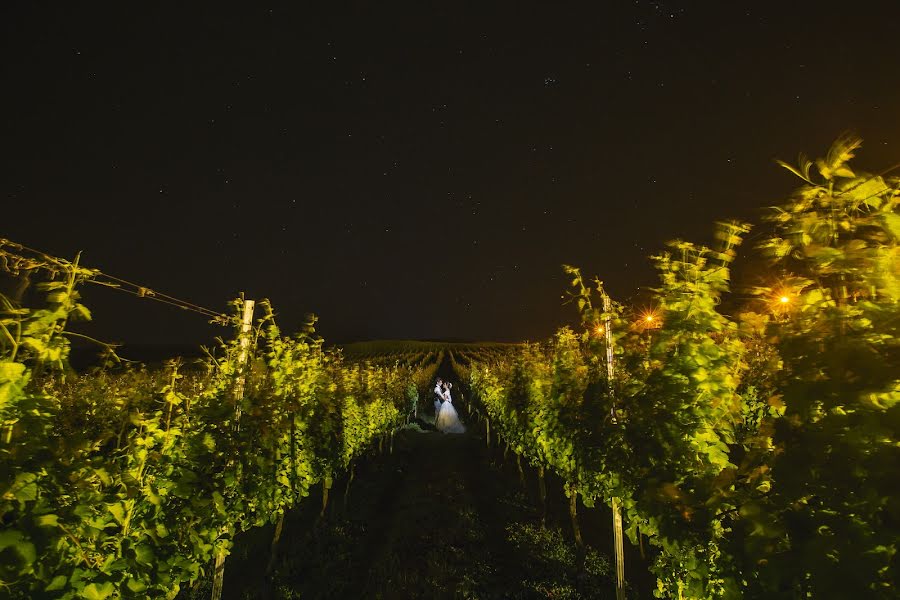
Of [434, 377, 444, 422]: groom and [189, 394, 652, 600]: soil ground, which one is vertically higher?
[434, 377, 444, 422]: groom

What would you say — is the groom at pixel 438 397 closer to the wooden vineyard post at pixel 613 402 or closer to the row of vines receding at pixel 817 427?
the wooden vineyard post at pixel 613 402

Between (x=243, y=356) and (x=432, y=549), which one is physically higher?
(x=243, y=356)

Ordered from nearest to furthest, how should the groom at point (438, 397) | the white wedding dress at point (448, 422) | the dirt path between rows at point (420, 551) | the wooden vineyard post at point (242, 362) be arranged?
1. the wooden vineyard post at point (242, 362)
2. the dirt path between rows at point (420, 551)
3. the white wedding dress at point (448, 422)
4. the groom at point (438, 397)

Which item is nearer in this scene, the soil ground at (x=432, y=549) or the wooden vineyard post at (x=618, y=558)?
the wooden vineyard post at (x=618, y=558)

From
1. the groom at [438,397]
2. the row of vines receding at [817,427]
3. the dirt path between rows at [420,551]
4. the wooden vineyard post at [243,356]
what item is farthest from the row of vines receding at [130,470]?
the groom at [438,397]

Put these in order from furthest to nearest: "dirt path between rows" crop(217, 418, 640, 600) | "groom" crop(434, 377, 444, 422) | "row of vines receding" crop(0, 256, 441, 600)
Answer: "groom" crop(434, 377, 444, 422) < "dirt path between rows" crop(217, 418, 640, 600) < "row of vines receding" crop(0, 256, 441, 600)

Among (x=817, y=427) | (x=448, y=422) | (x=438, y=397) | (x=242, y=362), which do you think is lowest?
(x=448, y=422)

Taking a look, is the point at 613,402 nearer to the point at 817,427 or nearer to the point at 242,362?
the point at 817,427

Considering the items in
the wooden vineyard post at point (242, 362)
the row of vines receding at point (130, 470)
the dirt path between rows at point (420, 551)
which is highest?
the wooden vineyard post at point (242, 362)

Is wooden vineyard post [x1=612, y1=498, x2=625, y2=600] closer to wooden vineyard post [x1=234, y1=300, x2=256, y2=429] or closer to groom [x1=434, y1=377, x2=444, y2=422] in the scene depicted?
wooden vineyard post [x1=234, y1=300, x2=256, y2=429]

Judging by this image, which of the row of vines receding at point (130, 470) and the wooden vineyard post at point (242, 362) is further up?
the wooden vineyard post at point (242, 362)

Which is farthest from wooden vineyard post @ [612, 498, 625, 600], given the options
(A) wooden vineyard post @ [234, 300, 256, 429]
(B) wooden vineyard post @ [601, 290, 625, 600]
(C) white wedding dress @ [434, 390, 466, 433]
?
(C) white wedding dress @ [434, 390, 466, 433]

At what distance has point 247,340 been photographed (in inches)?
250

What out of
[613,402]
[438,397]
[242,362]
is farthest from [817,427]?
[438,397]
